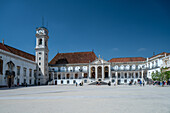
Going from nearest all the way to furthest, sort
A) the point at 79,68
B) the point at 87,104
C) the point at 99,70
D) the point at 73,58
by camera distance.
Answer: the point at 87,104
the point at 99,70
the point at 79,68
the point at 73,58

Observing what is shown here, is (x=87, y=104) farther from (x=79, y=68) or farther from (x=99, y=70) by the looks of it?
(x=79, y=68)

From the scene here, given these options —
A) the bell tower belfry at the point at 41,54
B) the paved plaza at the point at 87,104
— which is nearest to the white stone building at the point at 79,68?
the bell tower belfry at the point at 41,54

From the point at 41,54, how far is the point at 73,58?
563 inches

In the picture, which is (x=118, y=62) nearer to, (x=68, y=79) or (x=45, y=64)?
(x=68, y=79)

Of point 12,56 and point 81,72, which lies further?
point 81,72

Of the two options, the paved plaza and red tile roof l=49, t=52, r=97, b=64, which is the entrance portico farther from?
the paved plaza

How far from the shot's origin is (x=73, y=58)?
67.4 meters

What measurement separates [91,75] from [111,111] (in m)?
56.0

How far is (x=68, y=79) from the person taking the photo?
205 feet

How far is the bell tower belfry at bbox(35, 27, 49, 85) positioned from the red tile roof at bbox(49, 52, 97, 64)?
985 cm

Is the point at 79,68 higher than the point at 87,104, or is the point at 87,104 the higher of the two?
the point at 79,68

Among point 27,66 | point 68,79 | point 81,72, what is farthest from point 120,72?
point 27,66

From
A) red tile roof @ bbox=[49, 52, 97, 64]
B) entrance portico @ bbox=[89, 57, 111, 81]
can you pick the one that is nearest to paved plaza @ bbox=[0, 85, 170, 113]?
entrance portico @ bbox=[89, 57, 111, 81]

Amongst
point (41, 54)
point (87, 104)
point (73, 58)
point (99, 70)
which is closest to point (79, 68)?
point (73, 58)
